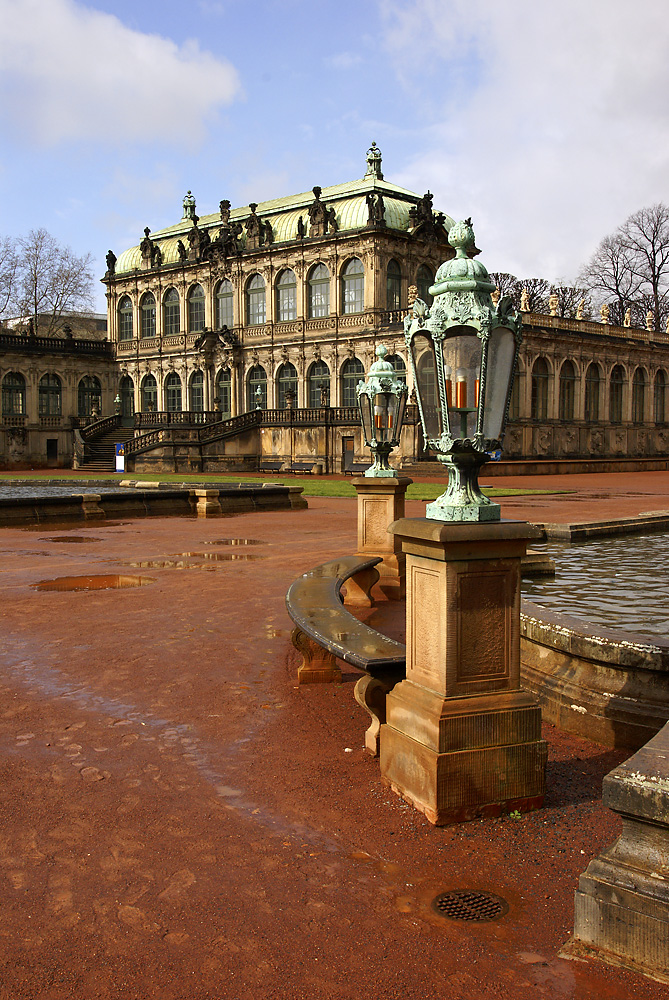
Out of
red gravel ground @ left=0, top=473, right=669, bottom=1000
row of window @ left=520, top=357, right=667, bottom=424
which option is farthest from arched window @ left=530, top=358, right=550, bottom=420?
red gravel ground @ left=0, top=473, right=669, bottom=1000

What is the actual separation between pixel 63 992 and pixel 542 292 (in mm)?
80802

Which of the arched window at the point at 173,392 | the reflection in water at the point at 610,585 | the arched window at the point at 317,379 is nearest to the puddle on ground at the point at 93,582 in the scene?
the reflection in water at the point at 610,585

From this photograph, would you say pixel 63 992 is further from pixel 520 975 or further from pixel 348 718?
pixel 348 718

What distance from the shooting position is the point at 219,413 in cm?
5462

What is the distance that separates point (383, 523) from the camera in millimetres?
10867

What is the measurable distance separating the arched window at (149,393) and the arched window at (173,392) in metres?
1.12

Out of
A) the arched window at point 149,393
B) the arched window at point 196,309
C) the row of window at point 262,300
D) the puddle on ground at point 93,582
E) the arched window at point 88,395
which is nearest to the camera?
the puddle on ground at point 93,582

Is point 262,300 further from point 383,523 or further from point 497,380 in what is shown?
point 497,380

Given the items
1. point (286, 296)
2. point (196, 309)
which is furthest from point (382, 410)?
point (196, 309)

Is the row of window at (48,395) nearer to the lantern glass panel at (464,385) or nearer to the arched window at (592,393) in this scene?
the arched window at (592,393)

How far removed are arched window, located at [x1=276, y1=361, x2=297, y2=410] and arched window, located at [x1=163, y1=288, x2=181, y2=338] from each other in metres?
10.8

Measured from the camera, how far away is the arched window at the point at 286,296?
171 ft

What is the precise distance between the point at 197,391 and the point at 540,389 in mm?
23760

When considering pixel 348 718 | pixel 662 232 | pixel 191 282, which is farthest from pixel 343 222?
pixel 348 718
